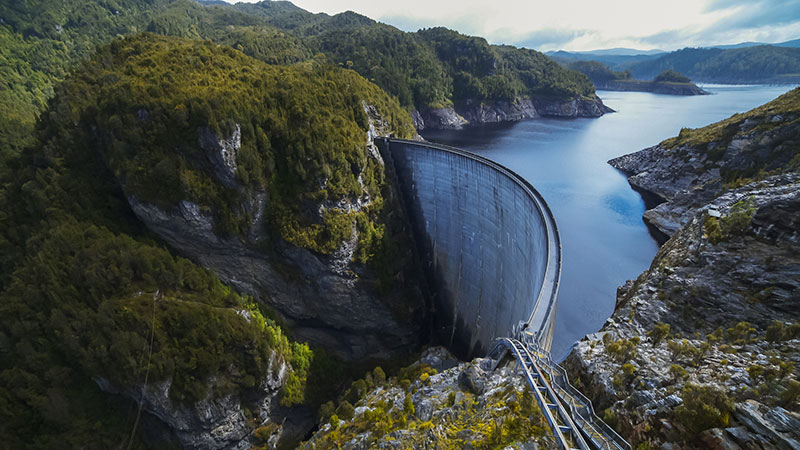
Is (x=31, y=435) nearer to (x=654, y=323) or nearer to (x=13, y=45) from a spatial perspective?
(x=654, y=323)

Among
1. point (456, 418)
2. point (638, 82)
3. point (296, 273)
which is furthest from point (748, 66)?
point (456, 418)

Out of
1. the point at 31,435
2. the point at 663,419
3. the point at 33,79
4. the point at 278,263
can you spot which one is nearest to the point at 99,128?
the point at 278,263

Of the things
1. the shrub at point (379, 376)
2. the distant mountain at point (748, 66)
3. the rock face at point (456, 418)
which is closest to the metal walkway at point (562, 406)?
the rock face at point (456, 418)

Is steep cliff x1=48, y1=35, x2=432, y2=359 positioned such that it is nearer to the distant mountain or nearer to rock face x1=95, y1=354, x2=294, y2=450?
rock face x1=95, y1=354, x2=294, y2=450

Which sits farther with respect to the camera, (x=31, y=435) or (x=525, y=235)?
(x=525, y=235)

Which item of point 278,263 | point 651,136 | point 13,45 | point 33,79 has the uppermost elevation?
point 13,45

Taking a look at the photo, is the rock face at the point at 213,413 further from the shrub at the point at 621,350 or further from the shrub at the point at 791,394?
the shrub at the point at 791,394
